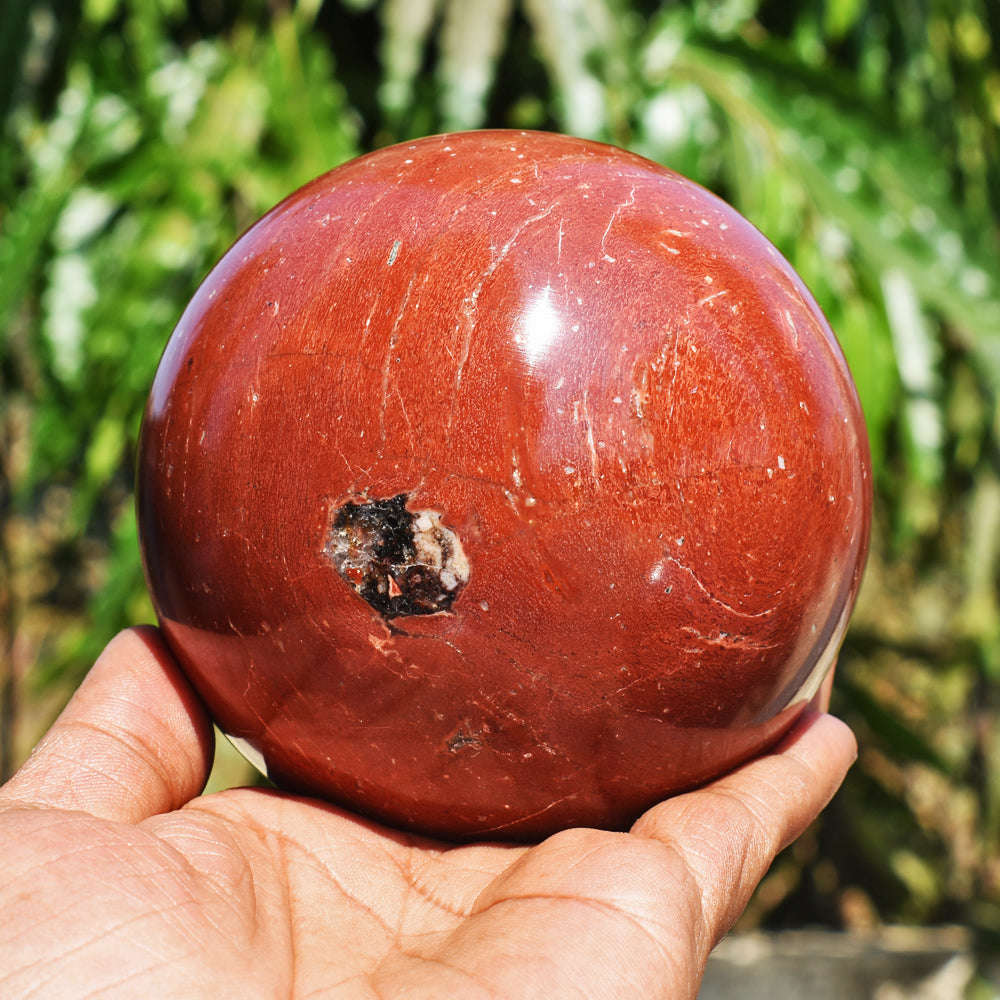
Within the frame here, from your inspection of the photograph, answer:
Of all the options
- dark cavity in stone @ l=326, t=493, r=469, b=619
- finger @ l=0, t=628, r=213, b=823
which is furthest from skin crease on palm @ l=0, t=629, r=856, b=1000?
dark cavity in stone @ l=326, t=493, r=469, b=619

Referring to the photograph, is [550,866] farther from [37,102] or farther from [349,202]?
[37,102]

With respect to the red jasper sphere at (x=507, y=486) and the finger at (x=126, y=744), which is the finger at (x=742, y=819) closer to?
the red jasper sphere at (x=507, y=486)

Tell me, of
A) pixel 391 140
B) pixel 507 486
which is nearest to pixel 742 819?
pixel 507 486

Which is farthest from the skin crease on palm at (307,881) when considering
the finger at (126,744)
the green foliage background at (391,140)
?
the green foliage background at (391,140)

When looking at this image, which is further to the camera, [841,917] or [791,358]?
[841,917]

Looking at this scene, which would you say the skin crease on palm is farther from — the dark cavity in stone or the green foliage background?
the green foliage background

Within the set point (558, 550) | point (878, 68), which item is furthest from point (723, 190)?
point (558, 550)

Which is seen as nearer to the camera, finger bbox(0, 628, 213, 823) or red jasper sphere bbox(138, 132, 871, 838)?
red jasper sphere bbox(138, 132, 871, 838)
